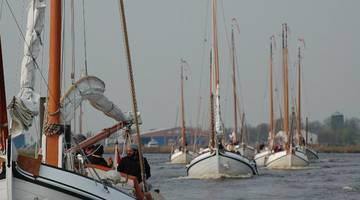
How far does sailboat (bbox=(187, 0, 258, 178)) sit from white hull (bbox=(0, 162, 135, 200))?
2760 cm

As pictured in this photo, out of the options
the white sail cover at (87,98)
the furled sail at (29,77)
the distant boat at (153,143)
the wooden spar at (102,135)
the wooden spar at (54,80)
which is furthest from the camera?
the distant boat at (153,143)

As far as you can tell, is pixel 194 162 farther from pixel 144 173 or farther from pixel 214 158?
pixel 144 173

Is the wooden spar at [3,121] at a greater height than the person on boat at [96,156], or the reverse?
the wooden spar at [3,121]

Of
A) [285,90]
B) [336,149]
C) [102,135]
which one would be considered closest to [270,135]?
[285,90]

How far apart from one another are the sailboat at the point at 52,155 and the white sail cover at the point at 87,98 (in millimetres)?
20

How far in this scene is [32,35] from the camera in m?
15.7

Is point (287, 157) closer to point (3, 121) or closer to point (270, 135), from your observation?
point (270, 135)

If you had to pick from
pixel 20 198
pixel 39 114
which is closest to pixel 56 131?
pixel 39 114

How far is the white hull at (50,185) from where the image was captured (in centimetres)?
1320

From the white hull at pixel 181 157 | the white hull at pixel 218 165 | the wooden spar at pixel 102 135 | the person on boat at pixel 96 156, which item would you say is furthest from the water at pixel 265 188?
the white hull at pixel 181 157

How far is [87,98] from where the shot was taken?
55.7 ft

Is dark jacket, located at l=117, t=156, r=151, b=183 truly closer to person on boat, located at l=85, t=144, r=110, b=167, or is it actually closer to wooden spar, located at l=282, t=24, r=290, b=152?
person on boat, located at l=85, t=144, r=110, b=167

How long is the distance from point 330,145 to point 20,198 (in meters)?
143

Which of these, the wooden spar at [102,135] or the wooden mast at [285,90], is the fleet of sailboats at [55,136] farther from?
the wooden mast at [285,90]
